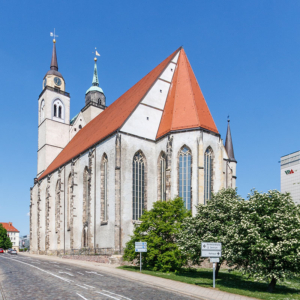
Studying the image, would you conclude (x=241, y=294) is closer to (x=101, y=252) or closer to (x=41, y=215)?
(x=101, y=252)

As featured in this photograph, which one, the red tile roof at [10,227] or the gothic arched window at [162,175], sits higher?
the gothic arched window at [162,175]

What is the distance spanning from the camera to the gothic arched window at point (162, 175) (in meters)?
32.1

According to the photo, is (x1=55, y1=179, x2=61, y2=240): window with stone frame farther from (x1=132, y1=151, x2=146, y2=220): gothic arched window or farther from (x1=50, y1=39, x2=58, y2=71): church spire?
(x1=50, y1=39, x2=58, y2=71): church spire

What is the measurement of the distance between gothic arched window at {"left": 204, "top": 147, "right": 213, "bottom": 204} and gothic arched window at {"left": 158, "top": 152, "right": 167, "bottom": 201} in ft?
12.2

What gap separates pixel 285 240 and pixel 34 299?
9.40 meters

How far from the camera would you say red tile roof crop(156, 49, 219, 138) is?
31484 millimetres

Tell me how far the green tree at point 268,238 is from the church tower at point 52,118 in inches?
1710

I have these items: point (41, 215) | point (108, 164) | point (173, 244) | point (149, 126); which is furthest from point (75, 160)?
point (173, 244)

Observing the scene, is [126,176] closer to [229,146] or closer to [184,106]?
[184,106]

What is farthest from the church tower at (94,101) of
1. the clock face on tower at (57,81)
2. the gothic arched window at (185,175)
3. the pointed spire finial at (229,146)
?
the gothic arched window at (185,175)

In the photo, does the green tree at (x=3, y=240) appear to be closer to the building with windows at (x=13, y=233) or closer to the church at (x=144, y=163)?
the church at (x=144, y=163)

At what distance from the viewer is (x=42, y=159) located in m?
55.5

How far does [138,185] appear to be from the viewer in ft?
105

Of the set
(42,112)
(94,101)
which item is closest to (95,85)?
(94,101)
